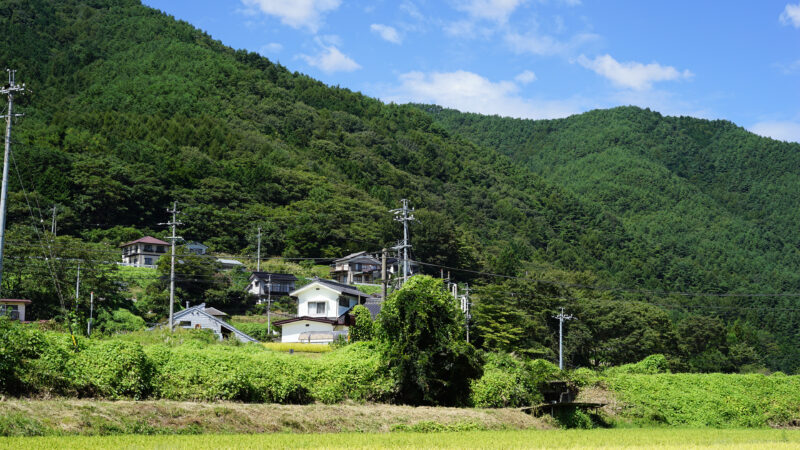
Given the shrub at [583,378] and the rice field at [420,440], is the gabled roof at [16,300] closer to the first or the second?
the rice field at [420,440]

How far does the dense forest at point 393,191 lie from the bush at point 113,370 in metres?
8.85

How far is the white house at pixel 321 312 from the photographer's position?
47281 mm

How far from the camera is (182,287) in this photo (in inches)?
2199

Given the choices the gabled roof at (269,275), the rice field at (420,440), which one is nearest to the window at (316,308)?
the gabled roof at (269,275)

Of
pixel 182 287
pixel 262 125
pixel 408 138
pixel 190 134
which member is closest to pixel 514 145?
pixel 408 138

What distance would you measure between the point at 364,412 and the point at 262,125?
106737 mm

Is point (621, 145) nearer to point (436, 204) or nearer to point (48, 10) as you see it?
point (436, 204)

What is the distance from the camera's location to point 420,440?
17.7 m

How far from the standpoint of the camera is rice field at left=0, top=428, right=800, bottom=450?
13.6 metres

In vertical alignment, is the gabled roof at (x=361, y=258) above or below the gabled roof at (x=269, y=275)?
above

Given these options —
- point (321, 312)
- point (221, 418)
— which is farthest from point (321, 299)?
point (221, 418)

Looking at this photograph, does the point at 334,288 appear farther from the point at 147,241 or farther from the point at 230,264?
the point at 147,241

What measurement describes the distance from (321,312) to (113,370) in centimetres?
3337

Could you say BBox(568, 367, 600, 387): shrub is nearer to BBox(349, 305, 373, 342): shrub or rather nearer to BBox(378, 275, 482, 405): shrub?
BBox(378, 275, 482, 405): shrub
